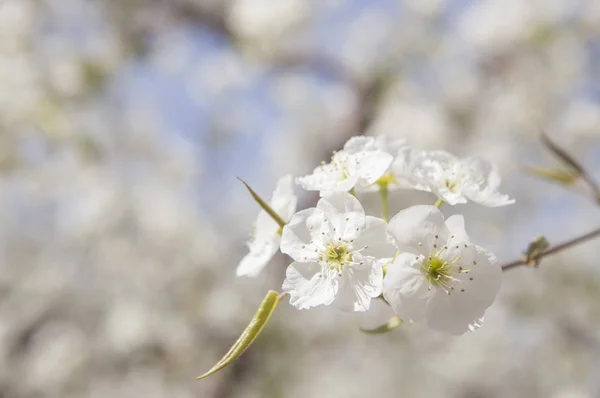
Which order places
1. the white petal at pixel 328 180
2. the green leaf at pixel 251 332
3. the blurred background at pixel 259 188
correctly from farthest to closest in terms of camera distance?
the blurred background at pixel 259 188, the white petal at pixel 328 180, the green leaf at pixel 251 332

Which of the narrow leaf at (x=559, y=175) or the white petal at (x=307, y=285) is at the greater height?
the white petal at (x=307, y=285)

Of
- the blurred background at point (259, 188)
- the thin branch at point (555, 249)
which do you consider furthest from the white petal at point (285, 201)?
the blurred background at point (259, 188)

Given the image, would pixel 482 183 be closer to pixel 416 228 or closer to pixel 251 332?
pixel 416 228

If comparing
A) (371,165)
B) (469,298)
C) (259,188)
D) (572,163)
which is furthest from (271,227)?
(259,188)

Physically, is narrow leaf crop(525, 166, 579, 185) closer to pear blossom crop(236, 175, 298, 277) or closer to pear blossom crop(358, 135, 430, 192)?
pear blossom crop(358, 135, 430, 192)

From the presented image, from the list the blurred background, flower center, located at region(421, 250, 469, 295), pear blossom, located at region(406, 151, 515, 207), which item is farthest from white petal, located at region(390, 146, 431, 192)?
the blurred background

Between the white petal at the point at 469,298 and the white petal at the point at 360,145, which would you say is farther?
the white petal at the point at 360,145

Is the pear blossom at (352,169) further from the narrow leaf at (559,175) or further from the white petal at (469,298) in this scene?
the narrow leaf at (559,175)
